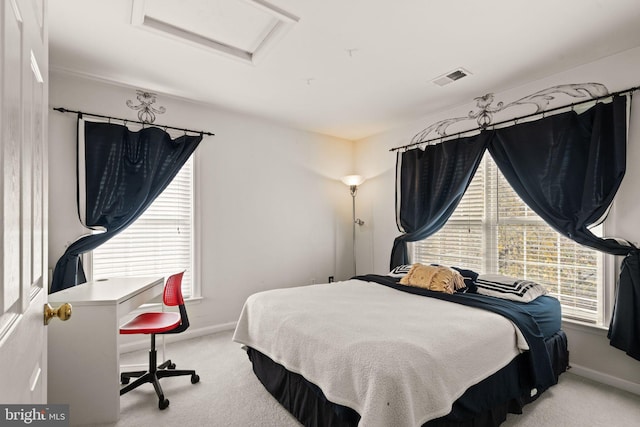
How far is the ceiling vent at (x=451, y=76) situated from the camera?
2.80 m

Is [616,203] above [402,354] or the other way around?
above

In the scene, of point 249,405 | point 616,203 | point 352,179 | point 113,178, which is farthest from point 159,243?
point 616,203

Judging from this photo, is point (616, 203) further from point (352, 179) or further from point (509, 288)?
point (352, 179)

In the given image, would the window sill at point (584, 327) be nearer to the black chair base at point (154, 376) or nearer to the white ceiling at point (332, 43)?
the white ceiling at point (332, 43)

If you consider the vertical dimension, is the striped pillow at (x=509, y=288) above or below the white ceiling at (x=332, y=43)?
below

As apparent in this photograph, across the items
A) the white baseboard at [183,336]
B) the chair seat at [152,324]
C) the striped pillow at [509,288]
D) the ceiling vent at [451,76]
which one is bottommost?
the white baseboard at [183,336]

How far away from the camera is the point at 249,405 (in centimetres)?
220

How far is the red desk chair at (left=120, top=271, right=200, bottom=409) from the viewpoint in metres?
2.24

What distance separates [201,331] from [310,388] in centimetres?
211

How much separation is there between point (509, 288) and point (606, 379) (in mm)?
986

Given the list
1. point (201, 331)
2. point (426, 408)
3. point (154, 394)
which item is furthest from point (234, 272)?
point (426, 408)

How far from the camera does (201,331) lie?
3537 mm

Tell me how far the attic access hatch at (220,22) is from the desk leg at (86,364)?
196 centimetres

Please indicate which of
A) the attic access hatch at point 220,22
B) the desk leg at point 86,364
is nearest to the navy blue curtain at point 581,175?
the attic access hatch at point 220,22
